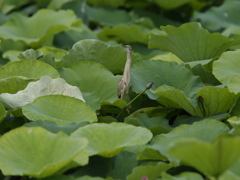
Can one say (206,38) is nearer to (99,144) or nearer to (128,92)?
(128,92)

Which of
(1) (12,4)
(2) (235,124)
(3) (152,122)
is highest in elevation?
(2) (235,124)

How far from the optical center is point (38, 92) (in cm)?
117

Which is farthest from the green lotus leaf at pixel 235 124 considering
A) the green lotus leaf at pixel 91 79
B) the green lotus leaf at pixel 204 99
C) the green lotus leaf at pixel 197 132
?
the green lotus leaf at pixel 91 79

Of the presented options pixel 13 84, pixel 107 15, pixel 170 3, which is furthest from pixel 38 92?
pixel 170 3

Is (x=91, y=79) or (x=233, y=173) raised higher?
(x=233, y=173)

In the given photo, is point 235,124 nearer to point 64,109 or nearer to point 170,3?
point 64,109

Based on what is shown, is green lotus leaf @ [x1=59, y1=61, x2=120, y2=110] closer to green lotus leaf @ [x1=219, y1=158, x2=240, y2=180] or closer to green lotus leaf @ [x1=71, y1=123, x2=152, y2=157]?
green lotus leaf @ [x1=71, y1=123, x2=152, y2=157]

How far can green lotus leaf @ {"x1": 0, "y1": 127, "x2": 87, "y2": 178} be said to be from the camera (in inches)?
35.0

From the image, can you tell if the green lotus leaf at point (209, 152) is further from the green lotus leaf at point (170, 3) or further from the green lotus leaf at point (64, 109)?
the green lotus leaf at point (170, 3)

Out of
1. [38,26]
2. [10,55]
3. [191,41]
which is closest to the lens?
[191,41]

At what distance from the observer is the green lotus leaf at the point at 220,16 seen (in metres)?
2.61

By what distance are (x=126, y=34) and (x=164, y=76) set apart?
3.16 feet

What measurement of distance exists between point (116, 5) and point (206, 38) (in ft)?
4.76

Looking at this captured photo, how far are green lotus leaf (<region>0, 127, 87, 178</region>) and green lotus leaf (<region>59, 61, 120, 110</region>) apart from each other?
374 millimetres
